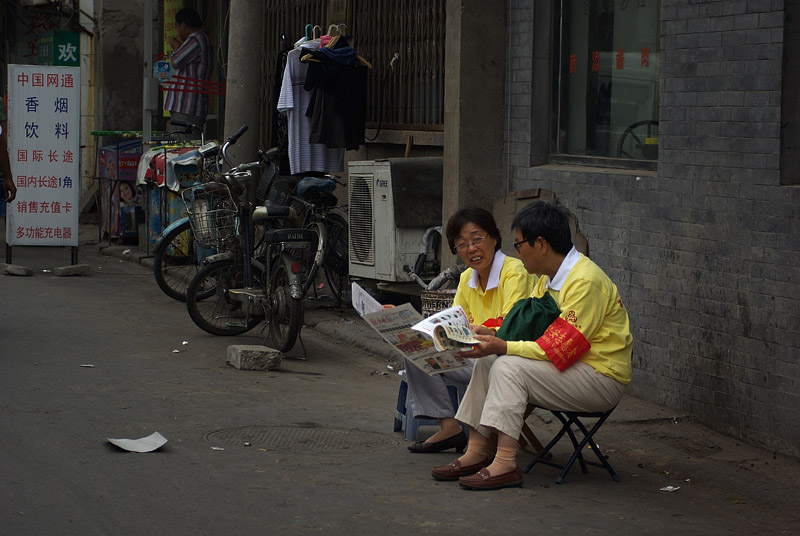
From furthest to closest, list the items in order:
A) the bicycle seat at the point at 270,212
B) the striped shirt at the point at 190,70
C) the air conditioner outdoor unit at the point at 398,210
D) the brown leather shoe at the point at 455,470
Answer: the striped shirt at the point at 190,70 → the air conditioner outdoor unit at the point at 398,210 → the bicycle seat at the point at 270,212 → the brown leather shoe at the point at 455,470

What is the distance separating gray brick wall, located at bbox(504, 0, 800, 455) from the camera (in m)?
5.95

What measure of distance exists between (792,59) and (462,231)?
2.02 m

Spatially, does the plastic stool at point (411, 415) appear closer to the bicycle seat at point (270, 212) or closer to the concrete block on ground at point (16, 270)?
the bicycle seat at point (270, 212)

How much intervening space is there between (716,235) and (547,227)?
1666 millimetres

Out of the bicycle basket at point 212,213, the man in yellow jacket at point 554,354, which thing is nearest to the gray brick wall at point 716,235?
the man in yellow jacket at point 554,354

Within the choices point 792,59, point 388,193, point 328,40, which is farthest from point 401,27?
point 792,59

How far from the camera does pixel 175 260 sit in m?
10.8

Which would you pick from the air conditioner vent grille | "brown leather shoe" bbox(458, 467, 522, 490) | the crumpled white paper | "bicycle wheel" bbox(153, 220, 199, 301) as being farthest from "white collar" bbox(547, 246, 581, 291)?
"bicycle wheel" bbox(153, 220, 199, 301)

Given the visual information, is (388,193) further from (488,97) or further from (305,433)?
(305,433)

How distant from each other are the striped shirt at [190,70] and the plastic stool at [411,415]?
908 cm

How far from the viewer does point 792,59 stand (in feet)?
19.6

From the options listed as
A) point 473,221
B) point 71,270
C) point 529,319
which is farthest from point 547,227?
point 71,270

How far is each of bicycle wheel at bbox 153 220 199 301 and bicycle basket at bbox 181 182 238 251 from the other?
60 cm

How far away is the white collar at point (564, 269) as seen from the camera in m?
5.14
